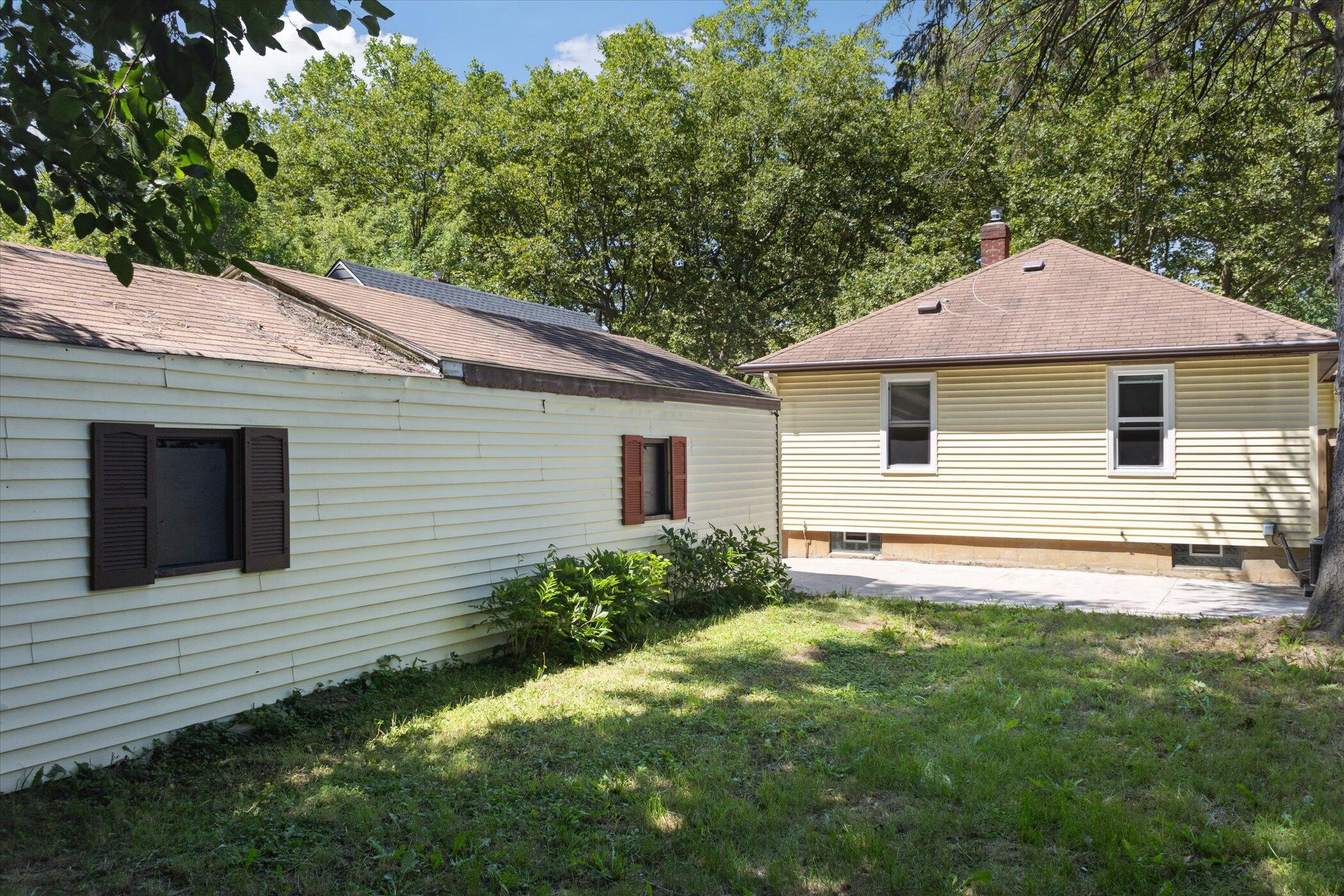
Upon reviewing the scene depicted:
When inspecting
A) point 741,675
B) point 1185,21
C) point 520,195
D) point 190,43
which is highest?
point 520,195

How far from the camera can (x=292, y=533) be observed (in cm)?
654

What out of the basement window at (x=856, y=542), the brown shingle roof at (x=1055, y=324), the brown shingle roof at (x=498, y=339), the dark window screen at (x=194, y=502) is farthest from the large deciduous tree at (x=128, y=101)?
the basement window at (x=856, y=542)

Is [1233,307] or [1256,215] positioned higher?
[1256,215]

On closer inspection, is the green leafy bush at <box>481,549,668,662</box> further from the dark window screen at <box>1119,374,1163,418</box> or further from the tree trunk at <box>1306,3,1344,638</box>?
the dark window screen at <box>1119,374,1163,418</box>

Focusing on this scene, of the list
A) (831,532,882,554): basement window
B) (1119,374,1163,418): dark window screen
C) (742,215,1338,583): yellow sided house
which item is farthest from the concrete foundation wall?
(1119,374,1163,418): dark window screen

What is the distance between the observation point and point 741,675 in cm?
760

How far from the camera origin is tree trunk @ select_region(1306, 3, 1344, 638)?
830cm

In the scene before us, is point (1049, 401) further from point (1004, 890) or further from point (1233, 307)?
point (1004, 890)

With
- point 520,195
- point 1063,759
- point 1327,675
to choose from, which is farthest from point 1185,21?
point 520,195

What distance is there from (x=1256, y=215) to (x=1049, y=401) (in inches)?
354

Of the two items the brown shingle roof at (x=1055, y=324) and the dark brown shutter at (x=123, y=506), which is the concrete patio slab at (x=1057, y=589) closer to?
the brown shingle roof at (x=1055, y=324)

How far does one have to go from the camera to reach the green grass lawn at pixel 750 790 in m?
4.03

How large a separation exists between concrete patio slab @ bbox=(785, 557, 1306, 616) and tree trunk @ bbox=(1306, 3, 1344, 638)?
1675 mm

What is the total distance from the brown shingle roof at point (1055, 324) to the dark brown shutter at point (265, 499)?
10.0 meters
